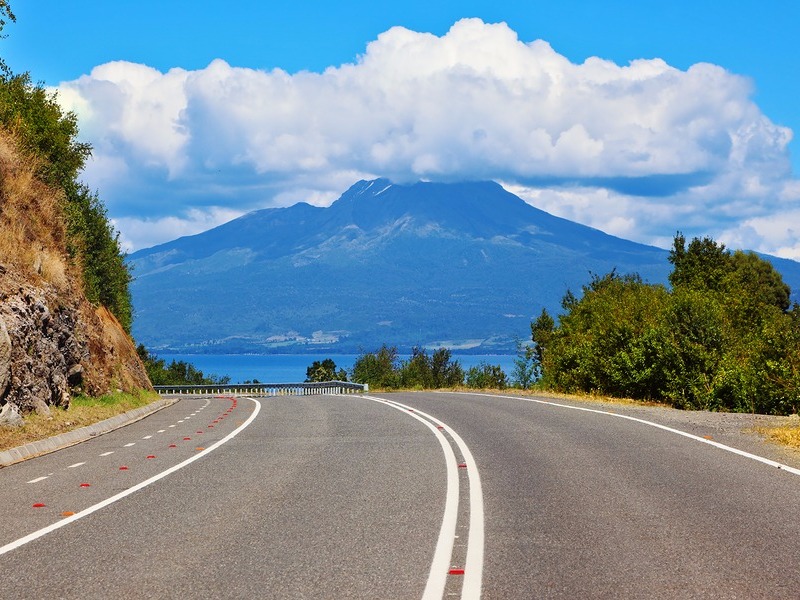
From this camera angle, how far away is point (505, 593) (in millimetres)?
6109

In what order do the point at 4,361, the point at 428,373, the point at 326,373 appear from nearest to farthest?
the point at 4,361 < the point at 428,373 < the point at 326,373

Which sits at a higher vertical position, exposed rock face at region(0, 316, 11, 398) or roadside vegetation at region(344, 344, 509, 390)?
roadside vegetation at region(344, 344, 509, 390)

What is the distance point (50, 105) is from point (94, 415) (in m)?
14.6

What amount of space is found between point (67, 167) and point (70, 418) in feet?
52.7

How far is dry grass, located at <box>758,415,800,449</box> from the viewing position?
1431cm

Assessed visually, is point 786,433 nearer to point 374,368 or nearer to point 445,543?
point 445,543

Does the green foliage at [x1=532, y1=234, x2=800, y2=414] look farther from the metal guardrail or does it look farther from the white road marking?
the metal guardrail

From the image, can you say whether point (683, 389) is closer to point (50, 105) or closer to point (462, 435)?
point (462, 435)

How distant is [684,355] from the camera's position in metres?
29.6

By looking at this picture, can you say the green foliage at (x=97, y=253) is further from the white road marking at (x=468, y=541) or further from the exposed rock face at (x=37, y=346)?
the white road marking at (x=468, y=541)

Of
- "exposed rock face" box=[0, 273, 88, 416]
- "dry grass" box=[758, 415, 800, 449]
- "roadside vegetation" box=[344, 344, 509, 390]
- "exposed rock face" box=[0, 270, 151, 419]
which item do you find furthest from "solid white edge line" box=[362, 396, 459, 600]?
"roadside vegetation" box=[344, 344, 509, 390]

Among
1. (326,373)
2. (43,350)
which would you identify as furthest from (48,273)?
(326,373)

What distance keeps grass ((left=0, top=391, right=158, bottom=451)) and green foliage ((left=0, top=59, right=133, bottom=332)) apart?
5037 mm

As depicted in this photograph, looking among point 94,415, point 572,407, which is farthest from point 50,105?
point 572,407
